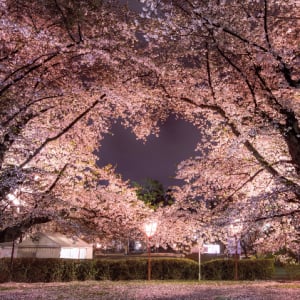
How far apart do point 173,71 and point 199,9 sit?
3349 millimetres

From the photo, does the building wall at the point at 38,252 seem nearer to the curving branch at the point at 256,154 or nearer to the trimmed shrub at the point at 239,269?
the trimmed shrub at the point at 239,269

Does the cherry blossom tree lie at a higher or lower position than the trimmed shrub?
higher

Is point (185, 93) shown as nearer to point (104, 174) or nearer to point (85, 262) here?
point (104, 174)

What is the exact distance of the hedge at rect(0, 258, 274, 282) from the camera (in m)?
17.0

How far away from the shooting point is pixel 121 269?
18516mm

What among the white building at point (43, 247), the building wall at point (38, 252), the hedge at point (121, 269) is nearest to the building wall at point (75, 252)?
the white building at point (43, 247)

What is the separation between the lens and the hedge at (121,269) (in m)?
17.0

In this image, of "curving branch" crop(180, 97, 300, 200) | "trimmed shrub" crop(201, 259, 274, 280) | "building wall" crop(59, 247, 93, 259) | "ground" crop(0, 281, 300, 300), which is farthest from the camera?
"building wall" crop(59, 247, 93, 259)

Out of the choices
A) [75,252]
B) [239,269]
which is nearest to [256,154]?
[239,269]

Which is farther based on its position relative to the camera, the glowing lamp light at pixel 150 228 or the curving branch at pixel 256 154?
the glowing lamp light at pixel 150 228

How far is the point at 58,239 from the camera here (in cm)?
2189

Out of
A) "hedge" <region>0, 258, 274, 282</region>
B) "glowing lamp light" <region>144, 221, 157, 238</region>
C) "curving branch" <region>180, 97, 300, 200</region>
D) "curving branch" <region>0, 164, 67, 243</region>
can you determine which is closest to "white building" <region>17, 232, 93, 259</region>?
"hedge" <region>0, 258, 274, 282</region>

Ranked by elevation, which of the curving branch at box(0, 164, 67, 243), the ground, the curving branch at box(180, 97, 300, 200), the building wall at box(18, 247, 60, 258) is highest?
the curving branch at box(180, 97, 300, 200)

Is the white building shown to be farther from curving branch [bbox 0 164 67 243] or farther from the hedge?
curving branch [bbox 0 164 67 243]
